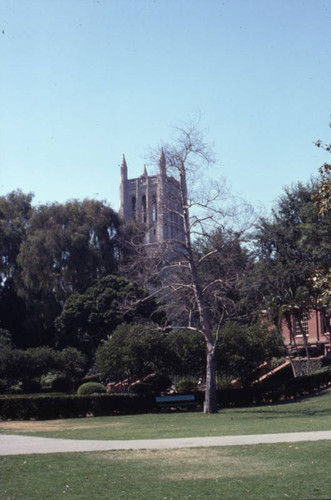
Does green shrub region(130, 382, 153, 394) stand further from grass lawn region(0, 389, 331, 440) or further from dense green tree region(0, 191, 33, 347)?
dense green tree region(0, 191, 33, 347)

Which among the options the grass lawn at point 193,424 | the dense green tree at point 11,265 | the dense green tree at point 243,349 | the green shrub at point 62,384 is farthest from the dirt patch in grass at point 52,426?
the dense green tree at point 11,265

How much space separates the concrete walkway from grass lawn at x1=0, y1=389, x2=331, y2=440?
1970 mm

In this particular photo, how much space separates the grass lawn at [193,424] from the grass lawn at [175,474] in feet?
17.6

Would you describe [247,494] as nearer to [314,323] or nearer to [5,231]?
[314,323]

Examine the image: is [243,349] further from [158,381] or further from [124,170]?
[124,170]

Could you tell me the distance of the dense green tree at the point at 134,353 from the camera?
1423 inches

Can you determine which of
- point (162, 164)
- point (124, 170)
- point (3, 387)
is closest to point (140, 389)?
point (3, 387)

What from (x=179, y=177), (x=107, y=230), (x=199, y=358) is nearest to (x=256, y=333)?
(x=199, y=358)

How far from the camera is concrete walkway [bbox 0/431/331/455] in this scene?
14.5 meters

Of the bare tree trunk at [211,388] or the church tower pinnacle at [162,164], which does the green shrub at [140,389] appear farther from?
the church tower pinnacle at [162,164]

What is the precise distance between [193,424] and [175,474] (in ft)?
44.5

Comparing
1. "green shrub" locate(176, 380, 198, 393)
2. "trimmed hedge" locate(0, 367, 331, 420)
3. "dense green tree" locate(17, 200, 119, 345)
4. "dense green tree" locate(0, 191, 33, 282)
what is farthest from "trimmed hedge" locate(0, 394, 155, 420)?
"dense green tree" locate(0, 191, 33, 282)

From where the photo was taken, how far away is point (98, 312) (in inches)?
2076

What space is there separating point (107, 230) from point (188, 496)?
53602mm
